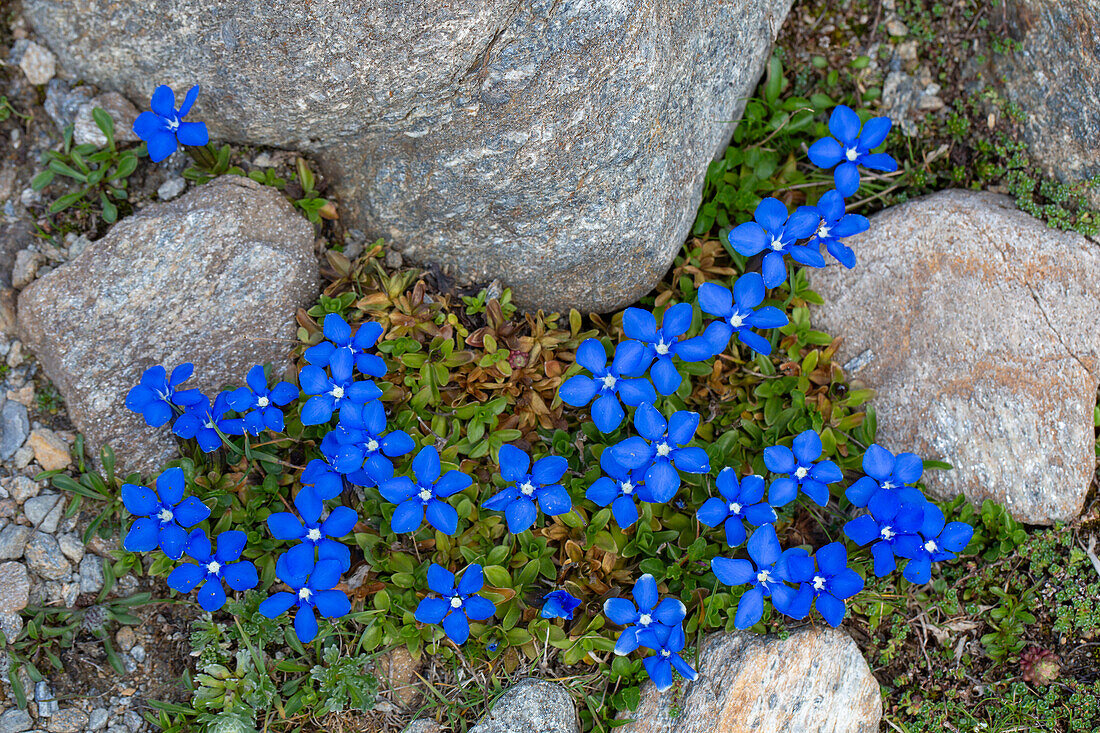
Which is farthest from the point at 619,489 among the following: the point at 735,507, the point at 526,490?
the point at 735,507

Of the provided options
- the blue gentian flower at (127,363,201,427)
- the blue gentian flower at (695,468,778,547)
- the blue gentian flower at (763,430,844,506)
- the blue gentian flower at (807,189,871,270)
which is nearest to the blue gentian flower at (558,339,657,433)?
the blue gentian flower at (695,468,778,547)

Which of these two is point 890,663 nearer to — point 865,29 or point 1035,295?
point 1035,295

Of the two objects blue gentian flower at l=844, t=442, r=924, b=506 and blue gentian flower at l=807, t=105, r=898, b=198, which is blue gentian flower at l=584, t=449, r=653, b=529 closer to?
blue gentian flower at l=844, t=442, r=924, b=506

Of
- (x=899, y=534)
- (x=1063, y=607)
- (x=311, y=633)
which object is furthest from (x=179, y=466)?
(x=1063, y=607)

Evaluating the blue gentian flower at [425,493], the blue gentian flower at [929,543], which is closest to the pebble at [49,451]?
the blue gentian flower at [425,493]

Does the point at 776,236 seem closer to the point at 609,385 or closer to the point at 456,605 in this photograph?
the point at 609,385
